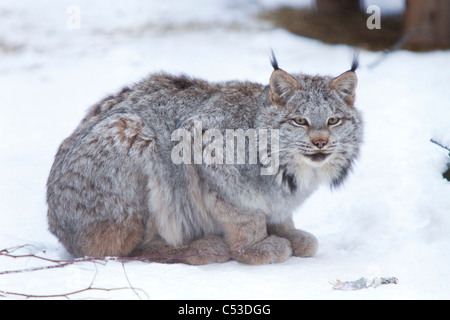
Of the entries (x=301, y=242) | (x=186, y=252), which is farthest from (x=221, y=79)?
(x=186, y=252)

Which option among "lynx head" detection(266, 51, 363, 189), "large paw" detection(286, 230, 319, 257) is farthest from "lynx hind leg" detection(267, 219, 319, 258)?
"lynx head" detection(266, 51, 363, 189)

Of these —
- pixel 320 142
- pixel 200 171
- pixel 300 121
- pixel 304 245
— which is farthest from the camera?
pixel 304 245

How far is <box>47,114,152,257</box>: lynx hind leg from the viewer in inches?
172

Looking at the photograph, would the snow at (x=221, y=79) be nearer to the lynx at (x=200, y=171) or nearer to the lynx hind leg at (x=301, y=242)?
the lynx hind leg at (x=301, y=242)

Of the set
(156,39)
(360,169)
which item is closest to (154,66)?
(156,39)

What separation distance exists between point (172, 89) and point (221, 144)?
667 mm

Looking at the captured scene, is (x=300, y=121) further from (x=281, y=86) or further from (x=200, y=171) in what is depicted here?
(x=200, y=171)

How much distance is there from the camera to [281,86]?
4516 millimetres

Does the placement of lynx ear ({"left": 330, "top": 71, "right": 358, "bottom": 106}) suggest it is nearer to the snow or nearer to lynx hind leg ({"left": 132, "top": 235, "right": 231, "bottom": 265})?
the snow

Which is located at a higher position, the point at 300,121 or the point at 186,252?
the point at 300,121

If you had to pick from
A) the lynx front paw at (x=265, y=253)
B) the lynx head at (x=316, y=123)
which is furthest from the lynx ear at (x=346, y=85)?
the lynx front paw at (x=265, y=253)

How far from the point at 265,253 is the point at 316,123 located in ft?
3.48

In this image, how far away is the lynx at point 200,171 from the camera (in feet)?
14.4

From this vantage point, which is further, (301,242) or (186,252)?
(301,242)
